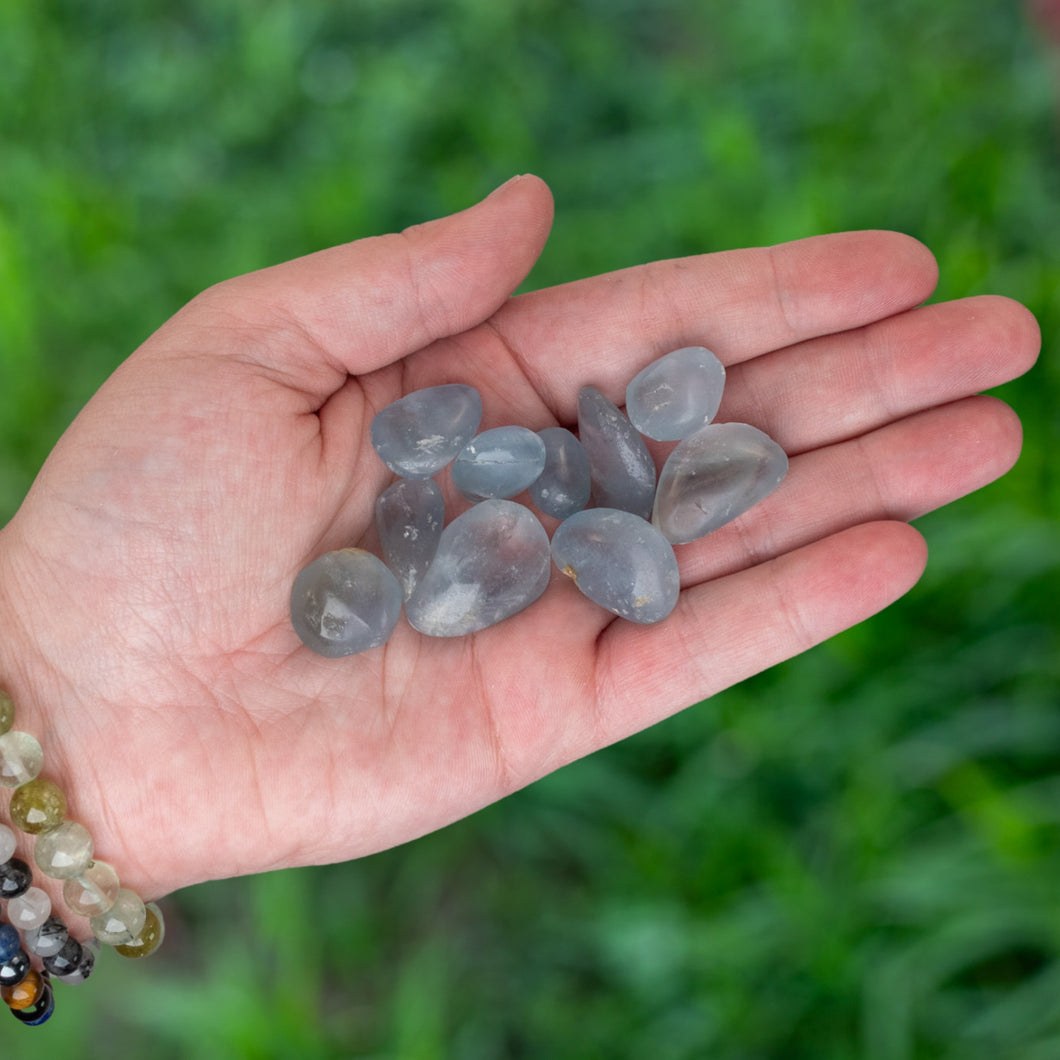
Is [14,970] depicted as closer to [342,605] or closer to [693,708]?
[342,605]

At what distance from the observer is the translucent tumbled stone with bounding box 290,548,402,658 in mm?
1293

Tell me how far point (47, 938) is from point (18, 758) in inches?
8.4

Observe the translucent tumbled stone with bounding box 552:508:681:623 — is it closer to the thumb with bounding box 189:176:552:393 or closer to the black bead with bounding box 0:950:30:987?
the thumb with bounding box 189:176:552:393

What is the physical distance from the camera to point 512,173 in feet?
7.19

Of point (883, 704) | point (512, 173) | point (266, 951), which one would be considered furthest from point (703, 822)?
point (512, 173)

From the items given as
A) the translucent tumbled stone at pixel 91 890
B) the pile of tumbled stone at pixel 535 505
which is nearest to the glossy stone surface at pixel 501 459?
the pile of tumbled stone at pixel 535 505

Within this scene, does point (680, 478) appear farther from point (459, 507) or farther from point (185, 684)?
point (185, 684)

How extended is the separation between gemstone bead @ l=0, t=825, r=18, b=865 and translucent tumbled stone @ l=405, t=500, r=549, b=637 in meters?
0.52

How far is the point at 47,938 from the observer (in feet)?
4.18

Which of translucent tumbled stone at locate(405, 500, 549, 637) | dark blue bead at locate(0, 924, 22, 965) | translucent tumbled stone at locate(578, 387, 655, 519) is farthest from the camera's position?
translucent tumbled stone at locate(578, 387, 655, 519)

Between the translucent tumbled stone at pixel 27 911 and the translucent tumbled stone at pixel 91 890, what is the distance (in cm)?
3

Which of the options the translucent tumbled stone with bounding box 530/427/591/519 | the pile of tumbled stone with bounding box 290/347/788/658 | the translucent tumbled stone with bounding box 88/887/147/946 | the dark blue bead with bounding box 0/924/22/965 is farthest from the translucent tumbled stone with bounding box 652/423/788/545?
the dark blue bead with bounding box 0/924/22/965

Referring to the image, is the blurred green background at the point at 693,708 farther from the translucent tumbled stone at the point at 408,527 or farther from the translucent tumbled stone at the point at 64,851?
the translucent tumbled stone at the point at 408,527

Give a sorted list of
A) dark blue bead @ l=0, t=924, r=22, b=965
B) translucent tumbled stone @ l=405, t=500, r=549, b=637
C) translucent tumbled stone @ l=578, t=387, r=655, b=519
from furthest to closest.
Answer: translucent tumbled stone @ l=578, t=387, r=655, b=519 → translucent tumbled stone @ l=405, t=500, r=549, b=637 → dark blue bead @ l=0, t=924, r=22, b=965
